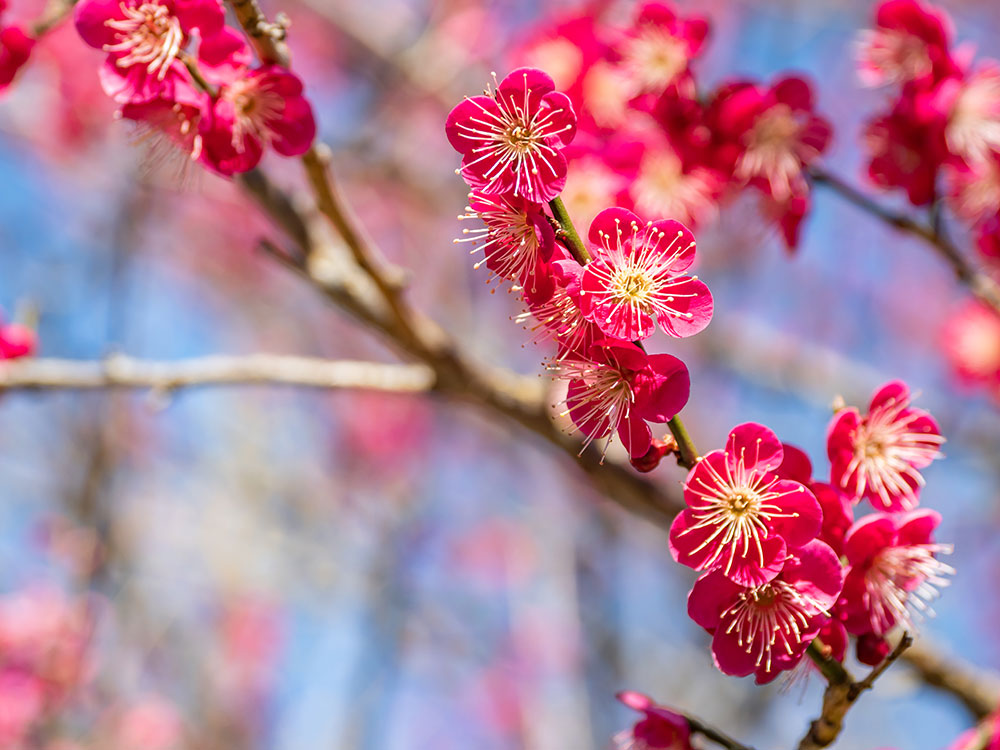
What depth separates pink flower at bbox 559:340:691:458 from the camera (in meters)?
0.86

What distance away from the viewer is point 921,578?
976 millimetres

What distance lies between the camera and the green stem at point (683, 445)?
0.88 metres

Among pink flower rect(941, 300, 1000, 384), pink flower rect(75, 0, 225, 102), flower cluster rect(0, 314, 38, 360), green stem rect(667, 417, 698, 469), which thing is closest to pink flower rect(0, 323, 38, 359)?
flower cluster rect(0, 314, 38, 360)

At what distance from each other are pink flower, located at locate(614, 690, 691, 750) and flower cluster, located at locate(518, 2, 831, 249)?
2.71ft

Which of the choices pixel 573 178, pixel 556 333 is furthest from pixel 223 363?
pixel 556 333

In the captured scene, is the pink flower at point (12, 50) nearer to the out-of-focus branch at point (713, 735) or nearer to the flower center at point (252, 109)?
the flower center at point (252, 109)

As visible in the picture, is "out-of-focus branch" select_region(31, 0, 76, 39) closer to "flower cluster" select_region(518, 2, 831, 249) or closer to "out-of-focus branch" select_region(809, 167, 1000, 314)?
"flower cluster" select_region(518, 2, 831, 249)

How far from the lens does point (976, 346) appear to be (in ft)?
7.73

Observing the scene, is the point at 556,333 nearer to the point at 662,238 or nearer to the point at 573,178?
the point at 662,238

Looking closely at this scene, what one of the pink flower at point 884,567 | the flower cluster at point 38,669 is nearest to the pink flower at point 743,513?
the pink flower at point 884,567

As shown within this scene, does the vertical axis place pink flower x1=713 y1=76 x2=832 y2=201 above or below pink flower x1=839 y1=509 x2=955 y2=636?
above

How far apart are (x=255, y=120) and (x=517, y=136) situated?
452 millimetres

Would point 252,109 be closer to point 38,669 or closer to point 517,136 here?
point 517,136

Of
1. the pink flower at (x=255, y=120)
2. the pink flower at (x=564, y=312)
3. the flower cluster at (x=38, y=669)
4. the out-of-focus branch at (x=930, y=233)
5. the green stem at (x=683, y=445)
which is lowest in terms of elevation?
the flower cluster at (x=38, y=669)
